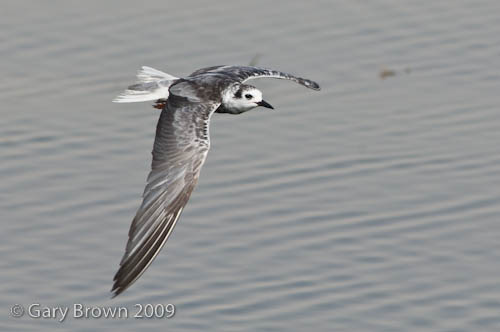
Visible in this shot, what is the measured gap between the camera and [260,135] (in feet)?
74.4

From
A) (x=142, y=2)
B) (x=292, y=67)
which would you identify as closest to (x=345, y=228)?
(x=292, y=67)

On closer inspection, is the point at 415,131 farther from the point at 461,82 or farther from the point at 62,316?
the point at 62,316

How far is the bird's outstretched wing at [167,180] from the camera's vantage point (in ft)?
53.7

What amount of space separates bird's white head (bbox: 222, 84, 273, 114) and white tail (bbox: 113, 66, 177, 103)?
0.73 metres

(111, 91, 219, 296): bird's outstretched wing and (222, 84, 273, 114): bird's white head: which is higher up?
(222, 84, 273, 114): bird's white head

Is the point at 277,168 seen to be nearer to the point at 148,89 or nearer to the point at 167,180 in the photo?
the point at 148,89

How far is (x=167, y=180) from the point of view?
679 inches

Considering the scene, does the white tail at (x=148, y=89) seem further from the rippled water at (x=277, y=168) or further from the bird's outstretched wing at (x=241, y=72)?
the rippled water at (x=277, y=168)

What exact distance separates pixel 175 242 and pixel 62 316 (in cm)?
203

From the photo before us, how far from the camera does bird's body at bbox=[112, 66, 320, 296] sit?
16453 millimetres

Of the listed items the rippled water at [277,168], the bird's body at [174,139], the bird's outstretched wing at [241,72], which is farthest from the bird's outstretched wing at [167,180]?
the rippled water at [277,168]

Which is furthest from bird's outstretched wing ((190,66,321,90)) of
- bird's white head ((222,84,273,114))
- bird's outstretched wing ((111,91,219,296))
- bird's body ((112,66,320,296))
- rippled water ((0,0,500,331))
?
rippled water ((0,0,500,331))

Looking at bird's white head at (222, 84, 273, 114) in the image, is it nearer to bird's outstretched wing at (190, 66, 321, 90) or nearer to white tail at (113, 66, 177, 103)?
bird's outstretched wing at (190, 66, 321, 90)

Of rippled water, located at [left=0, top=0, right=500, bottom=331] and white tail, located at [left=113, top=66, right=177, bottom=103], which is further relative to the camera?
rippled water, located at [left=0, top=0, right=500, bottom=331]
